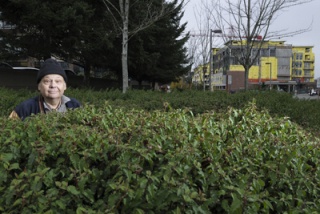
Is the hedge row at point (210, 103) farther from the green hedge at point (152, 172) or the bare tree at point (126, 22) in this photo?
the green hedge at point (152, 172)

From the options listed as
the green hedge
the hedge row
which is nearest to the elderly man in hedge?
the green hedge

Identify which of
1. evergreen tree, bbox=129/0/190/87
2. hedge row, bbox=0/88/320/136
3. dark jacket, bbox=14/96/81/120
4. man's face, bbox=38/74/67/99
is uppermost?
evergreen tree, bbox=129/0/190/87

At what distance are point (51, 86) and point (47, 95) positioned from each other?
0.32ft

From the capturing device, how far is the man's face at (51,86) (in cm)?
344

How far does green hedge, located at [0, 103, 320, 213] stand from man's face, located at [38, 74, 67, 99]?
1.20 m

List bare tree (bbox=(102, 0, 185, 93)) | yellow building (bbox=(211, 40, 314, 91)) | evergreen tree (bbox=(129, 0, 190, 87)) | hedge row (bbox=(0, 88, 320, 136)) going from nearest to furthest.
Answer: hedge row (bbox=(0, 88, 320, 136)) < bare tree (bbox=(102, 0, 185, 93)) < evergreen tree (bbox=(129, 0, 190, 87)) < yellow building (bbox=(211, 40, 314, 91))

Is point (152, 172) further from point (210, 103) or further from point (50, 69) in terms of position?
point (210, 103)

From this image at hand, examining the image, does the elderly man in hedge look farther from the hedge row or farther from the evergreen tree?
the evergreen tree

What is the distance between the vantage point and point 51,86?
11.3ft

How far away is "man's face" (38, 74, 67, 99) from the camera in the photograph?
11.3 ft

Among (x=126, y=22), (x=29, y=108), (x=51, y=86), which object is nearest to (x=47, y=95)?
(x=51, y=86)

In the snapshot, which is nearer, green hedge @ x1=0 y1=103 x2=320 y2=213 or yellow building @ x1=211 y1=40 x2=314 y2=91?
green hedge @ x1=0 y1=103 x2=320 y2=213

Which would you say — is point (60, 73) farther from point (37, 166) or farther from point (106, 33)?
point (106, 33)

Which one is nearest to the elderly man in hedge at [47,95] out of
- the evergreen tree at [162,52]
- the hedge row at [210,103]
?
the hedge row at [210,103]
